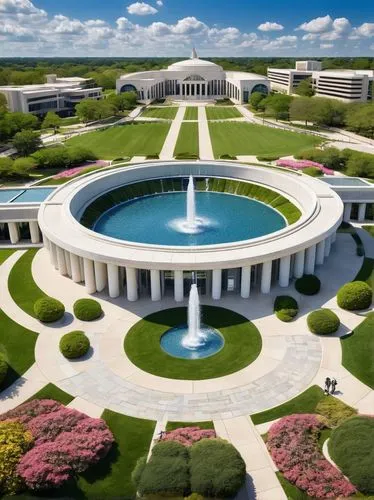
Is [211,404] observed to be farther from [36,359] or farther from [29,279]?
[29,279]

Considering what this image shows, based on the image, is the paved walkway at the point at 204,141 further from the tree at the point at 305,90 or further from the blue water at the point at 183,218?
the tree at the point at 305,90

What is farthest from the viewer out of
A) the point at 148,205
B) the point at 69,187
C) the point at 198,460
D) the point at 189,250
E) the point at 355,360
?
the point at 148,205

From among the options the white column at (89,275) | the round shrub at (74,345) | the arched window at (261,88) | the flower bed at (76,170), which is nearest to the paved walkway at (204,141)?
the flower bed at (76,170)

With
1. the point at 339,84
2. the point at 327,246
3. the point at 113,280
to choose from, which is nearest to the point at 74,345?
the point at 113,280

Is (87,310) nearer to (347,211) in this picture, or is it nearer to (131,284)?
(131,284)

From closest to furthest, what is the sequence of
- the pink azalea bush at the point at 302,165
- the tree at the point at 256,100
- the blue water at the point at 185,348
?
the blue water at the point at 185,348 → the pink azalea bush at the point at 302,165 → the tree at the point at 256,100

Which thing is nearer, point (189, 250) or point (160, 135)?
point (189, 250)

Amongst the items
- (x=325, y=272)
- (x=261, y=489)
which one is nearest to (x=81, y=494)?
(x=261, y=489)
